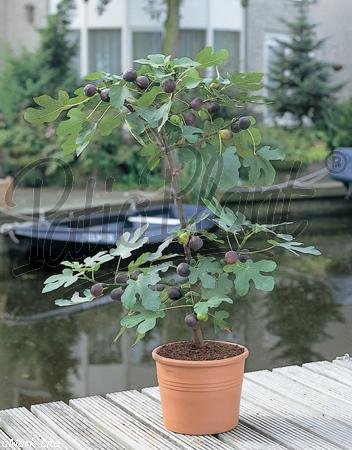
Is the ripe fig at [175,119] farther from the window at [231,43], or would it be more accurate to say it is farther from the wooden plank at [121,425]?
the window at [231,43]

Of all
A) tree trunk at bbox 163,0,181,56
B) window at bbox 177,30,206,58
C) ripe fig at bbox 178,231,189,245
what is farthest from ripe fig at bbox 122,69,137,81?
window at bbox 177,30,206,58

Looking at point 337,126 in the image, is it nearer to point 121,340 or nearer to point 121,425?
point 121,340

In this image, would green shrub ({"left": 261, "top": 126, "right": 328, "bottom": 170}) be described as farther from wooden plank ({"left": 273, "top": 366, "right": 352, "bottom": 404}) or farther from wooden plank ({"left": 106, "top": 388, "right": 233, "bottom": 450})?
wooden plank ({"left": 106, "top": 388, "right": 233, "bottom": 450})

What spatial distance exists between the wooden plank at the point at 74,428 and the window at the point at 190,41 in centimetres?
1645

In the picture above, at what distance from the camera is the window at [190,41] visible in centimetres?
1916

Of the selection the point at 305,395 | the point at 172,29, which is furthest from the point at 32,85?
the point at 305,395

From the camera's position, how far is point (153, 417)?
3.19m

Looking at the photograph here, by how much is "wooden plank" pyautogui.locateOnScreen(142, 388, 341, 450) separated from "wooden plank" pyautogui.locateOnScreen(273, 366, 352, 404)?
0.39 m

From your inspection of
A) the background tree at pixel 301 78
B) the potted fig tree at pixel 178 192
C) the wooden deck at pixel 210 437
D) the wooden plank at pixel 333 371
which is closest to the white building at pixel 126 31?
the background tree at pixel 301 78

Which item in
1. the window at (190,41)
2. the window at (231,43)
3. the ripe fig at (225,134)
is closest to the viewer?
the ripe fig at (225,134)

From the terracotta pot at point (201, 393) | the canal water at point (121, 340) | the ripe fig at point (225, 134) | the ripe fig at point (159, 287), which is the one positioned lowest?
the canal water at point (121, 340)

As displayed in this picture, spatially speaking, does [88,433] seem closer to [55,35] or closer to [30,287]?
[30,287]

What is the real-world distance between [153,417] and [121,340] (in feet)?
9.15

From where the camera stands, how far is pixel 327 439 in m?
2.90
